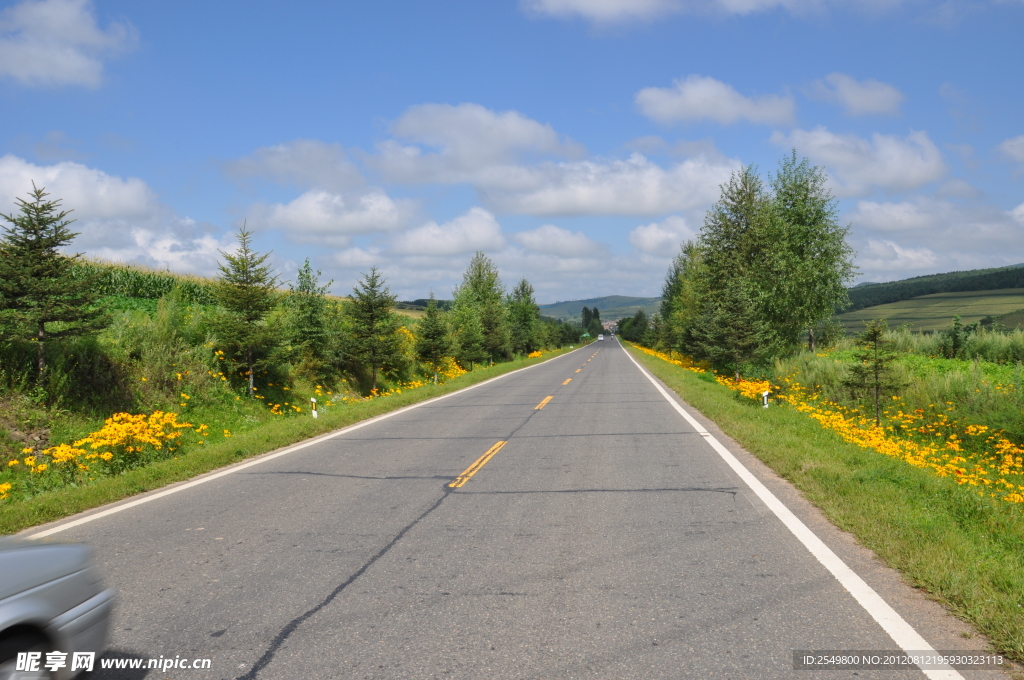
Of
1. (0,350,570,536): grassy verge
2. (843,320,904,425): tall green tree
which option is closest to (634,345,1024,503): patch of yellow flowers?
(843,320,904,425): tall green tree

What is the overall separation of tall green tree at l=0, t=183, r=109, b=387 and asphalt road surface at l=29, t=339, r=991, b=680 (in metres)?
7.13

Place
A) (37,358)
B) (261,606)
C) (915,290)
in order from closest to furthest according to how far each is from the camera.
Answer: (261,606)
(37,358)
(915,290)

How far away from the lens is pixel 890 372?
15859 millimetres

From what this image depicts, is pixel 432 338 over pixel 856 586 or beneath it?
over

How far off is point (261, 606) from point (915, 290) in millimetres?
94009

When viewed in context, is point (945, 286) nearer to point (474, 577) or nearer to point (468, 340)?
point (468, 340)

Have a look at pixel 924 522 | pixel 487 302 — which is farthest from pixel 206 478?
pixel 487 302

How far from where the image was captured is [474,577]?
4316mm

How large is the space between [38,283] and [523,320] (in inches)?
2376

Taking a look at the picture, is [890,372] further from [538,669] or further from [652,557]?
[538,669]

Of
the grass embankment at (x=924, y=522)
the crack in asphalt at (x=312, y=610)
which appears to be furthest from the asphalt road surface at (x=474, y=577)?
the grass embankment at (x=924, y=522)

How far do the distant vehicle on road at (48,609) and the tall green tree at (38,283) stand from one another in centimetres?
1110

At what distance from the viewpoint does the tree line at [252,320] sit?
11703 mm

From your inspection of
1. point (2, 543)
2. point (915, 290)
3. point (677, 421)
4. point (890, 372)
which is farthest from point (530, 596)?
point (915, 290)
